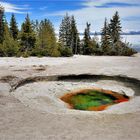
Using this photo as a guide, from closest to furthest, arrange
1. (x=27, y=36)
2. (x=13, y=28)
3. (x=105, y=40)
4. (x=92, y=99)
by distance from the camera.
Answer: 1. (x=92, y=99)
2. (x=27, y=36)
3. (x=13, y=28)
4. (x=105, y=40)

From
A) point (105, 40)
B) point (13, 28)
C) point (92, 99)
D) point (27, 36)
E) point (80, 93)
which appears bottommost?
point (92, 99)

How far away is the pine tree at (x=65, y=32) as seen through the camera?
6944cm

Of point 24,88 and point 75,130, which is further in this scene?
point 24,88

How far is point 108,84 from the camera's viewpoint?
19.5 m

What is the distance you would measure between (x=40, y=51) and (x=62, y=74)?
22673 mm

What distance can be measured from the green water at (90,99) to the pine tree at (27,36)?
37569 millimetres

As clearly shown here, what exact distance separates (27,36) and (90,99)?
39.9m

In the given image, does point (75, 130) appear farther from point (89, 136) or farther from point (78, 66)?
point (78, 66)

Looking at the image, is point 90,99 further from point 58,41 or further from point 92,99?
point 58,41

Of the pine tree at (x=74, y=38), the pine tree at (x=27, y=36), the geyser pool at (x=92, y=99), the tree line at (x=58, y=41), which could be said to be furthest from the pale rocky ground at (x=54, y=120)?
the pine tree at (x=74, y=38)

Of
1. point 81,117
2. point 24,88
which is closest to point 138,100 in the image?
point 81,117

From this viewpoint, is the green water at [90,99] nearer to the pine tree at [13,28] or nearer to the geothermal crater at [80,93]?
the geothermal crater at [80,93]

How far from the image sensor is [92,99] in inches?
682

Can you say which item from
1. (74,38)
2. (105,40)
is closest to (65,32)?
(74,38)
